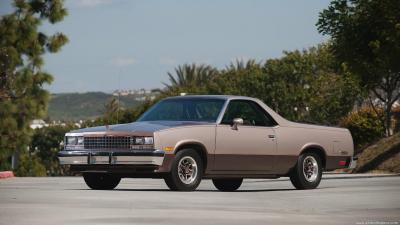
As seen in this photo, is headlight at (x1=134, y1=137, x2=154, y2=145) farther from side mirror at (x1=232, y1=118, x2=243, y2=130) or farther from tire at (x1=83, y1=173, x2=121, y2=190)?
side mirror at (x1=232, y1=118, x2=243, y2=130)

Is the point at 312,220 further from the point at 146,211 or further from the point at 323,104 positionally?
the point at 323,104

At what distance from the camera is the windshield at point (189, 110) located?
18.0m

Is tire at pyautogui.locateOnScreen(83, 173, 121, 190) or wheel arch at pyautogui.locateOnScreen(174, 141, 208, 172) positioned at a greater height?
wheel arch at pyautogui.locateOnScreen(174, 141, 208, 172)

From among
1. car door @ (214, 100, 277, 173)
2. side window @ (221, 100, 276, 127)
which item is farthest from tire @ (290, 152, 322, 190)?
side window @ (221, 100, 276, 127)

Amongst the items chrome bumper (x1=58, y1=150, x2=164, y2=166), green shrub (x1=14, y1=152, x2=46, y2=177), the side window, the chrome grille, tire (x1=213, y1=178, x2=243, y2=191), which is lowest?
green shrub (x1=14, y1=152, x2=46, y2=177)

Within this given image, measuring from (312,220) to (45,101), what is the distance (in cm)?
2770

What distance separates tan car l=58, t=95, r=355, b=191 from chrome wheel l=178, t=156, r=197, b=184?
16mm

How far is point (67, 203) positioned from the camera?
13961 mm

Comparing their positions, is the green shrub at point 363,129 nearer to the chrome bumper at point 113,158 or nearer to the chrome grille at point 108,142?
the chrome grille at point 108,142

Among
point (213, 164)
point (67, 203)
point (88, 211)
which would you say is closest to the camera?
point (88, 211)

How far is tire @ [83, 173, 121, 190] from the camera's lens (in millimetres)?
18078

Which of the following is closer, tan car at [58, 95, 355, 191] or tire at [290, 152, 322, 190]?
tan car at [58, 95, 355, 191]

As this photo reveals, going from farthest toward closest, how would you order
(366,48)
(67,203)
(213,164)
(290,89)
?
(290,89), (366,48), (213,164), (67,203)

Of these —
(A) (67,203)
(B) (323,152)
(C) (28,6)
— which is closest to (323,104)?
(C) (28,6)
